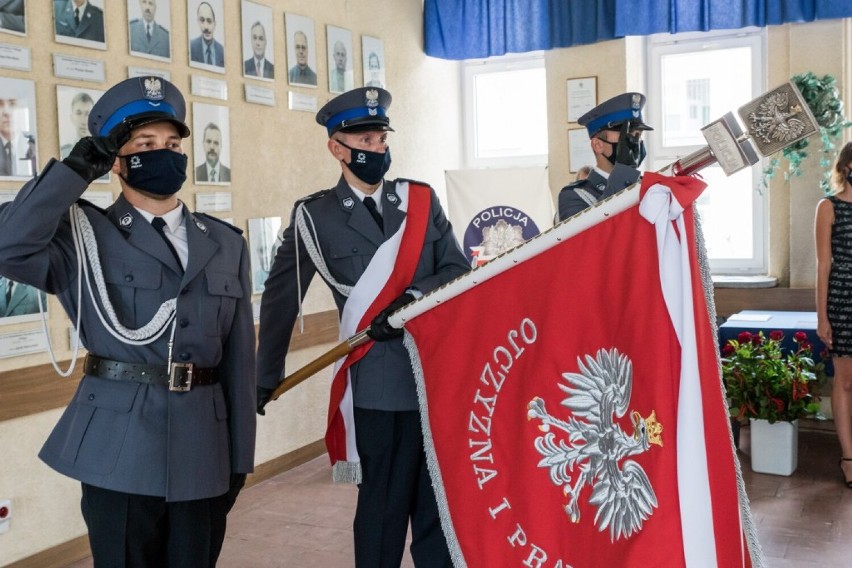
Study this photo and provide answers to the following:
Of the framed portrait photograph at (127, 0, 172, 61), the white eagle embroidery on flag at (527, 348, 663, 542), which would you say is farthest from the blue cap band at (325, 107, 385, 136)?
the framed portrait photograph at (127, 0, 172, 61)

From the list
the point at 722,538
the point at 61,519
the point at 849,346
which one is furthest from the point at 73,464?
the point at 849,346

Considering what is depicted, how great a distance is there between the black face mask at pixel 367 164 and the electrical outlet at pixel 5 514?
177 centimetres

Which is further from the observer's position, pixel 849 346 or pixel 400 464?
pixel 849 346

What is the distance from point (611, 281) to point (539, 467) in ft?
1.55

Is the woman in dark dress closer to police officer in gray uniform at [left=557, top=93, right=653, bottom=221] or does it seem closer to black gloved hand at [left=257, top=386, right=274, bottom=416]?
police officer in gray uniform at [left=557, top=93, right=653, bottom=221]

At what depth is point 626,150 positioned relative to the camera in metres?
3.05

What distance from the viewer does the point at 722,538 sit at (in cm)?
168

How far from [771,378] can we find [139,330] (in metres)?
3.25

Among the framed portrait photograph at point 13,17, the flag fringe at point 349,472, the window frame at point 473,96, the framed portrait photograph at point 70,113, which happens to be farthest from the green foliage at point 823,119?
the framed portrait photograph at point 13,17

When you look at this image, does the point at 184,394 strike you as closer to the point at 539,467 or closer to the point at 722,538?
the point at 539,467

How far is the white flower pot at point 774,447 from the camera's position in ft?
Result: 13.8

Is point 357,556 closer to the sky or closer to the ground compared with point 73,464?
closer to the ground

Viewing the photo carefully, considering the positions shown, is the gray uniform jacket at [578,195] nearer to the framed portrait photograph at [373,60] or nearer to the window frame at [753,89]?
the framed portrait photograph at [373,60]

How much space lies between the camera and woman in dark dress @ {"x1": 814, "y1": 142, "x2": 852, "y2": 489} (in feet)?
13.1
